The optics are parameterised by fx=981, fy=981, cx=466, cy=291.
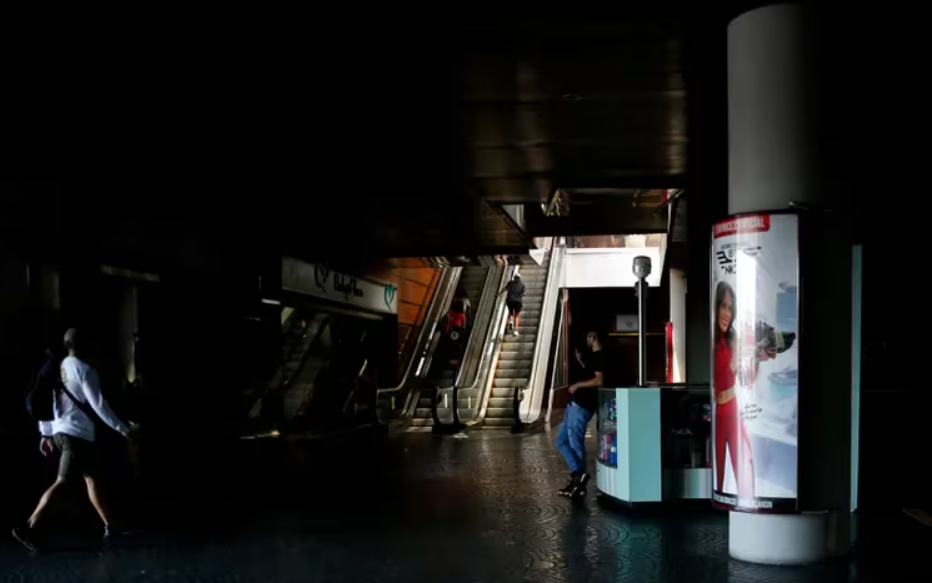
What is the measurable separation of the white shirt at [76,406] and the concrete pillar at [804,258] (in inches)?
184

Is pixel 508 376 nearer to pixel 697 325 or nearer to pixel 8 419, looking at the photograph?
pixel 697 325

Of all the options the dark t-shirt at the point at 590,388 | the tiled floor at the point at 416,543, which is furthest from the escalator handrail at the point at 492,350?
the dark t-shirt at the point at 590,388

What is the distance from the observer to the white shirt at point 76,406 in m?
7.34

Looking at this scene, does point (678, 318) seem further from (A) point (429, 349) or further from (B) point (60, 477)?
(B) point (60, 477)

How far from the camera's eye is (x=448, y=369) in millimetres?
22031

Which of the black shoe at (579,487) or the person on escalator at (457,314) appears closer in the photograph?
the black shoe at (579,487)

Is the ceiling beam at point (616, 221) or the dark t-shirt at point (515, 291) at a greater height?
the ceiling beam at point (616, 221)

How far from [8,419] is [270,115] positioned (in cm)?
419

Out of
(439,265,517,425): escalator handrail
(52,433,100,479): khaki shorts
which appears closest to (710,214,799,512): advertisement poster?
(52,433,100,479): khaki shorts

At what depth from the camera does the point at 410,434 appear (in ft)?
59.7

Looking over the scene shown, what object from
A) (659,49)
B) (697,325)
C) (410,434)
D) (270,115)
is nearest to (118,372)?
(270,115)

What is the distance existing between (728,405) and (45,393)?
4963 millimetres

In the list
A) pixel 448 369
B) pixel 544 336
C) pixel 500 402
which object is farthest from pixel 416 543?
pixel 544 336

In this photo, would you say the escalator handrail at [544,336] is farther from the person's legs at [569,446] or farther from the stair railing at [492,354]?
the person's legs at [569,446]
